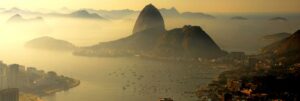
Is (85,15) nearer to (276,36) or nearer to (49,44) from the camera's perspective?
(49,44)

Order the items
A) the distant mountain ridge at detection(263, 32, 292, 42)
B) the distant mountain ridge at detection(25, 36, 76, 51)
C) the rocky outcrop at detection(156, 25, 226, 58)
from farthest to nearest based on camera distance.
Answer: the distant mountain ridge at detection(25, 36, 76, 51)
the distant mountain ridge at detection(263, 32, 292, 42)
the rocky outcrop at detection(156, 25, 226, 58)

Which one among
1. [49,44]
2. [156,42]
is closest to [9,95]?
[156,42]

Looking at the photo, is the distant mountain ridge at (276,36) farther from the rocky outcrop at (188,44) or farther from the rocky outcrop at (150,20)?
the rocky outcrop at (150,20)

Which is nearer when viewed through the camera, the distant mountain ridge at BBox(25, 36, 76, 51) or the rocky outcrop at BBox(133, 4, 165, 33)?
the rocky outcrop at BBox(133, 4, 165, 33)

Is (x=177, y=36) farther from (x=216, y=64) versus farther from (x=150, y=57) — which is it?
(x=216, y=64)

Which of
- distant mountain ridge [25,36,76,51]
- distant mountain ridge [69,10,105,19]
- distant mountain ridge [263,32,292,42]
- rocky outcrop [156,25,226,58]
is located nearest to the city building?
rocky outcrop [156,25,226,58]

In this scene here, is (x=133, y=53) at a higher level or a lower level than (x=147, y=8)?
lower

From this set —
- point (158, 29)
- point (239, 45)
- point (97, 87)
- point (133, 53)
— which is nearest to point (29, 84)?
point (97, 87)

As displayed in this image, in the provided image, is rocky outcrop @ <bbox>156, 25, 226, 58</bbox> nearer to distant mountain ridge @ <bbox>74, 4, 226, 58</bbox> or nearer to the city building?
distant mountain ridge @ <bbox>74, 4, 226, 58</bbox>

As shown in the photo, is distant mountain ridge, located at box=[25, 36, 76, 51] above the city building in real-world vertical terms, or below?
above

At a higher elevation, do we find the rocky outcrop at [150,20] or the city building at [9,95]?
the rocky outcrop at [150,20]

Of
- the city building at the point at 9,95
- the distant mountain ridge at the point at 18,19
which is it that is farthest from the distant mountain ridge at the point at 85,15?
the city building at the point at 9,95
